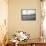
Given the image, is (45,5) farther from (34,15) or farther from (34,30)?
(34,30)

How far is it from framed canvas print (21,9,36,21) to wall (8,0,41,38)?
100 millimetres

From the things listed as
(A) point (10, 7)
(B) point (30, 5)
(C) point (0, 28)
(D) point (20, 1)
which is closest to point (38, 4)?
(B) point (30, 5)

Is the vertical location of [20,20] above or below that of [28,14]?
below

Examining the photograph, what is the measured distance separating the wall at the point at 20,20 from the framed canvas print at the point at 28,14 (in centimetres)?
10

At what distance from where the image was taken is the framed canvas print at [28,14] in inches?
183

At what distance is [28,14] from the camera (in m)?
4.66

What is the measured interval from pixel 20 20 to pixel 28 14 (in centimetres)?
33

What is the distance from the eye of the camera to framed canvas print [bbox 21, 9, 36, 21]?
466 centimetres

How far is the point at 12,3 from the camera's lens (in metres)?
4.75

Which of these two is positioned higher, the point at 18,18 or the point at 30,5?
the point at 30,5

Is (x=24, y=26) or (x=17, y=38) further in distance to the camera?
(x=24, y=26)

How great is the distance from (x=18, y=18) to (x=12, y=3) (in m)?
0.54

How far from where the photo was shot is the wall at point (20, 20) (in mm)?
4664

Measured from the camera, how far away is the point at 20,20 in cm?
470
